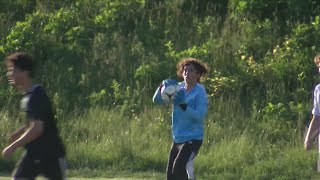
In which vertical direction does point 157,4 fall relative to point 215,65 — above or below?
above

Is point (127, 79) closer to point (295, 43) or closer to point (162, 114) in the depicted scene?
point (162, 114)

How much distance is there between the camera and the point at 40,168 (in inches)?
324

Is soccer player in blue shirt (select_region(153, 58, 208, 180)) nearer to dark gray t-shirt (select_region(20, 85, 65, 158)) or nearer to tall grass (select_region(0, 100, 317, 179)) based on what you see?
dark gray t-shirt (select_region(20, 85, 65, 158))

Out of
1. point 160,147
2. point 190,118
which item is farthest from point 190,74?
point 160,147

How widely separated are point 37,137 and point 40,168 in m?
0.34

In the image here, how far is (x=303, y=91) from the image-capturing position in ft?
54.5

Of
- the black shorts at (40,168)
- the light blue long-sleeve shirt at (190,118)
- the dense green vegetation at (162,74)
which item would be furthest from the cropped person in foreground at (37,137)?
the dense green vegetation at (162,74)

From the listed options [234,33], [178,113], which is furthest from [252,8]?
[178,113]

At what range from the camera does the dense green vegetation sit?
14.6 metres

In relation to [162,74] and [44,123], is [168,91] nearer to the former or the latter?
[44,123]

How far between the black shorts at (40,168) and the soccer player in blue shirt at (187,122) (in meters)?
2.03

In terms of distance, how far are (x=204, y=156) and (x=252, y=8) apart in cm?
512

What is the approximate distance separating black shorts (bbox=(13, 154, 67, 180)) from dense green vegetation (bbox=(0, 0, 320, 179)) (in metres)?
5.46

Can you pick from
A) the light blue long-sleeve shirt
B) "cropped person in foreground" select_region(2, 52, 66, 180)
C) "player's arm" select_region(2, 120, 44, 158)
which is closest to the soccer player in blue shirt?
the light blue long-sleeve shirt
